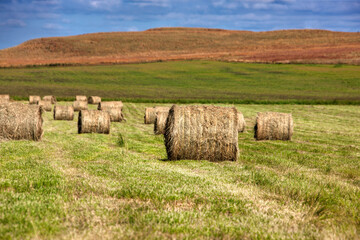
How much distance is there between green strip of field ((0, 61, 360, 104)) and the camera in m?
59.0

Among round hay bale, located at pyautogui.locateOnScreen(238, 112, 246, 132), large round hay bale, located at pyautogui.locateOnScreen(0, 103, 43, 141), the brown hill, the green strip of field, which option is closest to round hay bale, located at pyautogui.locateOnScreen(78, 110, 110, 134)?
large round hay bale, located at pyautogui.locateOnScreen(0, 103, 43, 141)

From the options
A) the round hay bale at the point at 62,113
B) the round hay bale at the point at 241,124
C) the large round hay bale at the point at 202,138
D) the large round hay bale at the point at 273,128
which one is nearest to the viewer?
the large round hay bale at the point at 202,138

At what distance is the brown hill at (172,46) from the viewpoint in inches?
4496

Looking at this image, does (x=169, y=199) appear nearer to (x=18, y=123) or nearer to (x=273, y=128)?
(x=18, y=123)

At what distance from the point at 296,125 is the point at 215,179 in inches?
819

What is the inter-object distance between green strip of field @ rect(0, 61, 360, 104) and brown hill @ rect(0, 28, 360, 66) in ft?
47.6

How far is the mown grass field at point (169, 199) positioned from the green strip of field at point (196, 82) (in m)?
40.9

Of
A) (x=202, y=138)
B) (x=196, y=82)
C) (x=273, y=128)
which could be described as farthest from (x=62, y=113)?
(x=196, y=82)

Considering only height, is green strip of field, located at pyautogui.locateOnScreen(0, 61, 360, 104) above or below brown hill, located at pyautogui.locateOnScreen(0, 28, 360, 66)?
below

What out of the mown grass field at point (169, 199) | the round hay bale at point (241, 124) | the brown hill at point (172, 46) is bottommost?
the round hay bale at point (241, 124)

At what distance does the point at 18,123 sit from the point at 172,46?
412 ft

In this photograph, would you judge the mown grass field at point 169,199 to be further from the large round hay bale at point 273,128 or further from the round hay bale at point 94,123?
the round hay bale at point 94,123

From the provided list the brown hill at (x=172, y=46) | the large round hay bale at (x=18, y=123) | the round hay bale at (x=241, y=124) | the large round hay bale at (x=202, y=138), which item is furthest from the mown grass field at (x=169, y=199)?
the brown hill at (x=172, y=46)

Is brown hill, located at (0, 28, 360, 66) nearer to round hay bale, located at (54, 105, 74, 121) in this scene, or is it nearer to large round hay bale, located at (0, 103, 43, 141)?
round hay bale, located at (54, 105, 74, 121)
